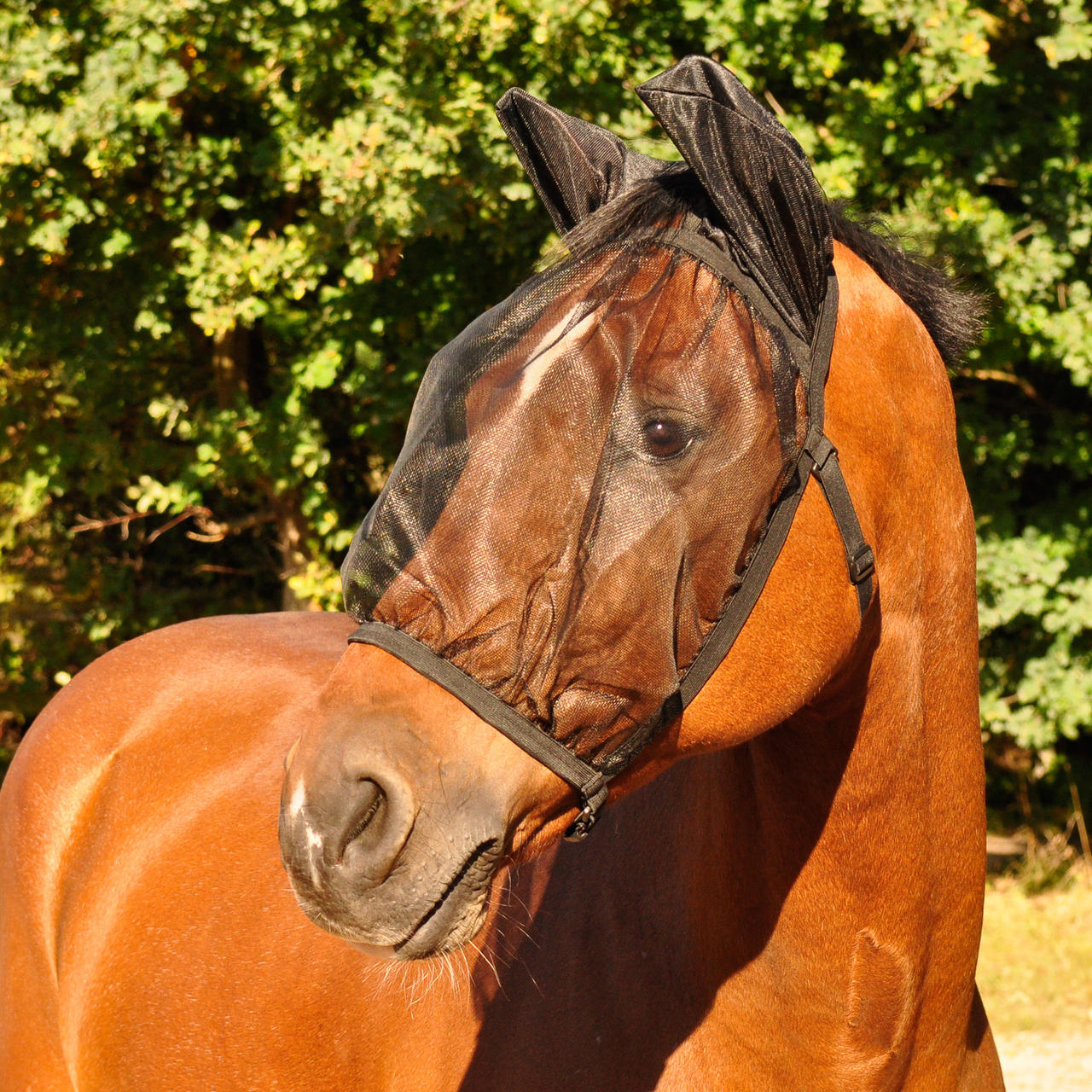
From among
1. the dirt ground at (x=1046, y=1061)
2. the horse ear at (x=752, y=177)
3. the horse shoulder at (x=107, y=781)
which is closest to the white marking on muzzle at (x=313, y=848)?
the horse ear at (x=752, y=177)

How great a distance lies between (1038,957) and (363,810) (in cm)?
535

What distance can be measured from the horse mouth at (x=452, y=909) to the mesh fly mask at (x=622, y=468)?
0.14 m

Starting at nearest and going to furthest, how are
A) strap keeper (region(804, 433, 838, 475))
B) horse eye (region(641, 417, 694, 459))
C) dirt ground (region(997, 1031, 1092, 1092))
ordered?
horse eye (region(641, 417, 694, 459)) → strap keeper (region(804, 433, 838, 475)) → dirt ground (region(997, 1031, 1092, 1092))

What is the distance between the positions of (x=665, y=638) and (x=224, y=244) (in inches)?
199

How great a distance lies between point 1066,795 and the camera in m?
7.56

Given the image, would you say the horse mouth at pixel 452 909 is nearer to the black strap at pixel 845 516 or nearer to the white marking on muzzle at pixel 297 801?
the white marking on muzzle at pixel 297 801

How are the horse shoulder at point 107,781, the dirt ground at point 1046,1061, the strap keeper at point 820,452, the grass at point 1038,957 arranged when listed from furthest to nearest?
the grass at point 1038,957 → the dirt ground at point 1046,1061 → the horse shoulder at point 107,781 → the strap keeper at point 820,452

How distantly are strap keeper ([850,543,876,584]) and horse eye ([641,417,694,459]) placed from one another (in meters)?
0.29

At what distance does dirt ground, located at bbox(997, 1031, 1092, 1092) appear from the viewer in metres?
4.62

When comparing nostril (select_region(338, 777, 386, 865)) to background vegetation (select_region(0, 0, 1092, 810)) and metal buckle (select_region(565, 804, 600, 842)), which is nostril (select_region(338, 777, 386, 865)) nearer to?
metal buckle (select_region(565, 804, 600, 842))

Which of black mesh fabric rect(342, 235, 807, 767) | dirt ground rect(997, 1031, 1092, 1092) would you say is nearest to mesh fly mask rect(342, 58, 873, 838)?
black mesh fabric rect(342, 235, 807, 767)

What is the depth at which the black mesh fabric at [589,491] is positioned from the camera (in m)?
1.38

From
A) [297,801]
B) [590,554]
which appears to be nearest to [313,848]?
[297,801]

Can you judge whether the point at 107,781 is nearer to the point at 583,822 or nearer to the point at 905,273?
the point at 583,822
